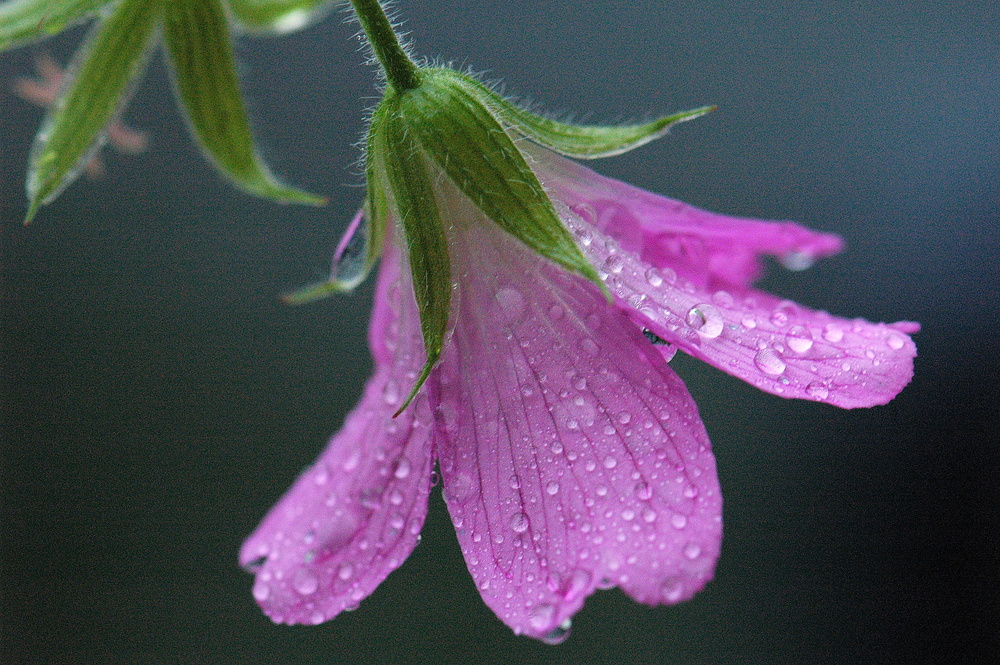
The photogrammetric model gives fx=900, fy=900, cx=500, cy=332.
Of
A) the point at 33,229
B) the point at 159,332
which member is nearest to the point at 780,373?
the point at 159,332

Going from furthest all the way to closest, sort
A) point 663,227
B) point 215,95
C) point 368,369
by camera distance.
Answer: point 368,369, point 215,95, point 663,227

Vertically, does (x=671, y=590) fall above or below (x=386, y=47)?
below

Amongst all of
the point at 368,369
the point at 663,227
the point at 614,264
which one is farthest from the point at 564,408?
the point at 368,369

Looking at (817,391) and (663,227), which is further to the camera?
(663,227)

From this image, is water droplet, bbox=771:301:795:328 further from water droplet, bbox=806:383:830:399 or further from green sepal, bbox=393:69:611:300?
green sepal, bbox=393:69:611:300

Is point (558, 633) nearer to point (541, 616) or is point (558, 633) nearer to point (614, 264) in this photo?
point (541, 616)

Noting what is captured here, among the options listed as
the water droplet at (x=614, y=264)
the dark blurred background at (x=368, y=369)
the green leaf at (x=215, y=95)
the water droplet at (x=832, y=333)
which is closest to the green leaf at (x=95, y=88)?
the green leaf at (x=215, y=95)

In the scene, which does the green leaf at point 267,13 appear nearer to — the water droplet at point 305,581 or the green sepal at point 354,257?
the green sepal at point 354,257
